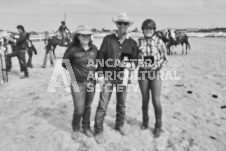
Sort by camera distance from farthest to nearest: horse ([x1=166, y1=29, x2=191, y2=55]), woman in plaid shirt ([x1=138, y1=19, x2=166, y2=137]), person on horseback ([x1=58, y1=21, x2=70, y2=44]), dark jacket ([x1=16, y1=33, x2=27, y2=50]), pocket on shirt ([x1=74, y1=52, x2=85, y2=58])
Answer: horse ([x1=166, y1=29, x2=191, y2=55]), person on horseback ([x1=58, y1=21, x2=70, y2=44]), dark jacket ([x1=16, y1=33, x2=27, y2=50]), woman in plaid shirt ([x1=138, y1=19, x2=166, y2=137]), pocket on shirt ([x1=74, y1=52, x2=85, y2=58])

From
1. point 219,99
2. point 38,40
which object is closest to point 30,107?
point 219,99

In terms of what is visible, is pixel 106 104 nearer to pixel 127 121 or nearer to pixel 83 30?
pixel 127 121

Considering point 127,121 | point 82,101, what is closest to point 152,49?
point 82,101

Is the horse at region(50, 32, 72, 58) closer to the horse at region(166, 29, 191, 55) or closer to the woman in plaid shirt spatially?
the horse at region(166, 29, 191, 55)

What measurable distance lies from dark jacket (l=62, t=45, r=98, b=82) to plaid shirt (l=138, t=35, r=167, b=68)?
0.82 m

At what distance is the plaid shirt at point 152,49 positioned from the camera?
13.0 ft

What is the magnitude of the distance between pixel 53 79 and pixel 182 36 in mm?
12928

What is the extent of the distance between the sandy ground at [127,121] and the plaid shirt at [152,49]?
1487 mm

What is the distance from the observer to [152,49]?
13.0 feet

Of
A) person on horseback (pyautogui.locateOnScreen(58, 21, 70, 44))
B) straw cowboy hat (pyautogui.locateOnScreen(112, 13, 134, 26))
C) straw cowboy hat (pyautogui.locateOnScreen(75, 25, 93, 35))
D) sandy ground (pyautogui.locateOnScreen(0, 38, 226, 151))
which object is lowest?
sandy ground (pyautogui.locateOnScreen(0, 38, 226, 151))

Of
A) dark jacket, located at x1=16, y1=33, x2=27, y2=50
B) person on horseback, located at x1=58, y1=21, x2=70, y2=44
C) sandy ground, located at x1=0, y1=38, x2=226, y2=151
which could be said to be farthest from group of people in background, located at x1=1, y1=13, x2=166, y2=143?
person on horseback, located at x1=58, y1=21, x2=70, y2=44

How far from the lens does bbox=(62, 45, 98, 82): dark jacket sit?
373cm

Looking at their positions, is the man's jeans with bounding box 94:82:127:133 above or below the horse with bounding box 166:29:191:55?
below

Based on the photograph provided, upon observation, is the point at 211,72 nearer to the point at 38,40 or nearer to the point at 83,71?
the point at 83,71
